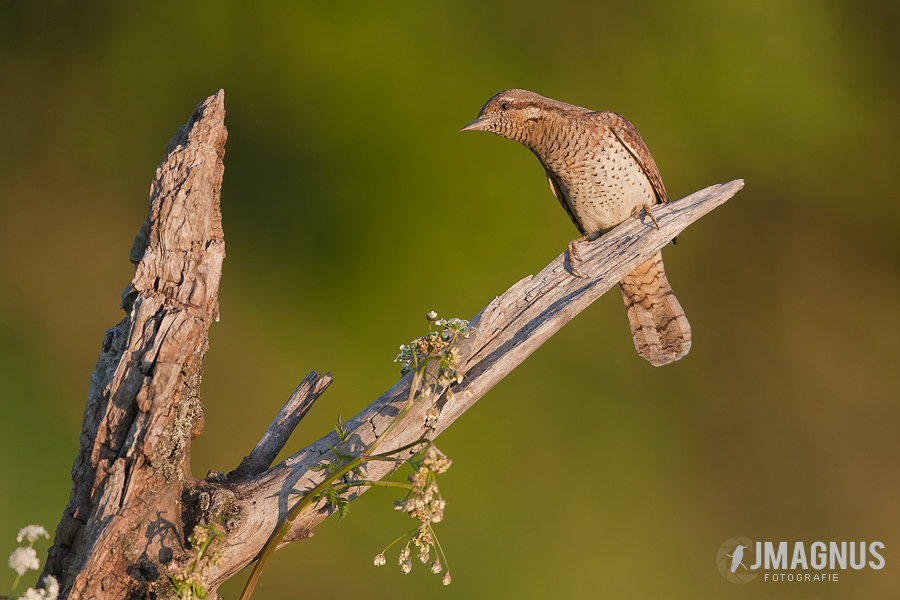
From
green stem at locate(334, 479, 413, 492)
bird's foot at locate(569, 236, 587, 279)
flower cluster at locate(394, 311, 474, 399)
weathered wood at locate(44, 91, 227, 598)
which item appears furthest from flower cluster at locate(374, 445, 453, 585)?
bird's foot at locate(569, 236, 587, 279)

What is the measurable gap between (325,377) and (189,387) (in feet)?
1.15

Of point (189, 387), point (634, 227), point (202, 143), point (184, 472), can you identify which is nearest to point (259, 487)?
point (184, 472)

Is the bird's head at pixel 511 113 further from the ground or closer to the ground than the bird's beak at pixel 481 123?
further from the ground

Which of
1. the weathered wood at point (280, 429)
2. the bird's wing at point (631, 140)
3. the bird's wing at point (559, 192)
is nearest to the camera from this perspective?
the weathered wood at point (280, 429)

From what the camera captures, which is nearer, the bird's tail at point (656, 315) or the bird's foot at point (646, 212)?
the bird's foot at point (646, 212)

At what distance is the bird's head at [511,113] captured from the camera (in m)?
2.05

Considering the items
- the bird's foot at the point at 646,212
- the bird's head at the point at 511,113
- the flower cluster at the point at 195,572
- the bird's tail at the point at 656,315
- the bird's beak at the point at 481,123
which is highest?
the bird's head at the point at 511,113

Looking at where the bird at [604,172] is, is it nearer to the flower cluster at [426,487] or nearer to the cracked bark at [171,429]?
the cracked bark at [171,429]

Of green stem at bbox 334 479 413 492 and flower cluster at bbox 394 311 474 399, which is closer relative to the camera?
green stem at bbox 334 479 413 492

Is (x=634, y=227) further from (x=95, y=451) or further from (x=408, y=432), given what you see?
(x=95, y=451)

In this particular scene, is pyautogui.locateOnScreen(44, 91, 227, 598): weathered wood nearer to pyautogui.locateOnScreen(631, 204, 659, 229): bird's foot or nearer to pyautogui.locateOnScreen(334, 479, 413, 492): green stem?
pyautogui.locateOnScreen(334, 479, 413, 492): green stem

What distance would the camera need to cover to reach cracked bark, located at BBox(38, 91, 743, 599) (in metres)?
1.24

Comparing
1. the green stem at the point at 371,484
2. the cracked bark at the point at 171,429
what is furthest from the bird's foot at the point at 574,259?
the green stem at the point at 371,484

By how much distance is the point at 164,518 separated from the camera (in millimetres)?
1288
